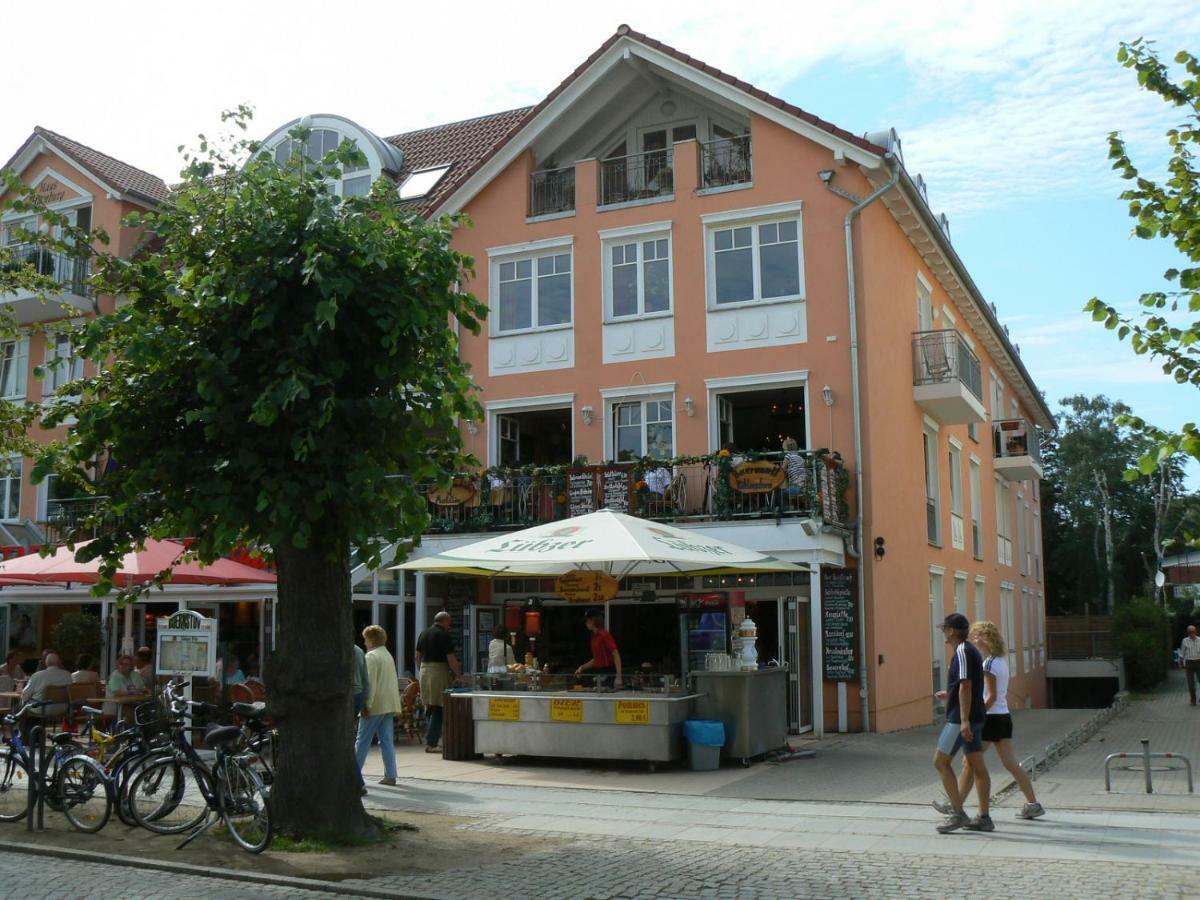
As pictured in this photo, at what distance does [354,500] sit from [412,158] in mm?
19756

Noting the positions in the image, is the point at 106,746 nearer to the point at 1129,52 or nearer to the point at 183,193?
the point at 183,193

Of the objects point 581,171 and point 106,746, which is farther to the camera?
point 581,171

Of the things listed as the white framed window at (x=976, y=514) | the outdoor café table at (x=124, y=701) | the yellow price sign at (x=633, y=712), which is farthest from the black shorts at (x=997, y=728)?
the white framed window at (x=976, y=514)

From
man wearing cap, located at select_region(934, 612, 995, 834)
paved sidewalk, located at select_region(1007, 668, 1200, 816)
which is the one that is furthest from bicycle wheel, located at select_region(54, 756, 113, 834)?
paved sidewalk, located at select_region(1007, 668, 1200, 816)

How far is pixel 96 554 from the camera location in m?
9.87

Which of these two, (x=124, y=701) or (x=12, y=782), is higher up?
(x=124, y=701)

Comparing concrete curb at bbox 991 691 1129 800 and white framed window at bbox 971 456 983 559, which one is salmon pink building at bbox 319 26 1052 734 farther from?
white framed window at bbox 971 456 983 559

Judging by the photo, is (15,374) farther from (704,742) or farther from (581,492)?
(704,742)

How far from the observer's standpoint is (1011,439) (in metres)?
31.9

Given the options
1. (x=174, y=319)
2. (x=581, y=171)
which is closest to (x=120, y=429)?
(x=174, y=319)

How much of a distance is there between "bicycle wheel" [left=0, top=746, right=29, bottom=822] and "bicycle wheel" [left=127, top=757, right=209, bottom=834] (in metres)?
1.72

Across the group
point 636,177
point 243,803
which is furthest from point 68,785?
point 636,177

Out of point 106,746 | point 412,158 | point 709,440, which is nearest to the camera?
point 106,746

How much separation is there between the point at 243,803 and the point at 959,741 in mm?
5432
